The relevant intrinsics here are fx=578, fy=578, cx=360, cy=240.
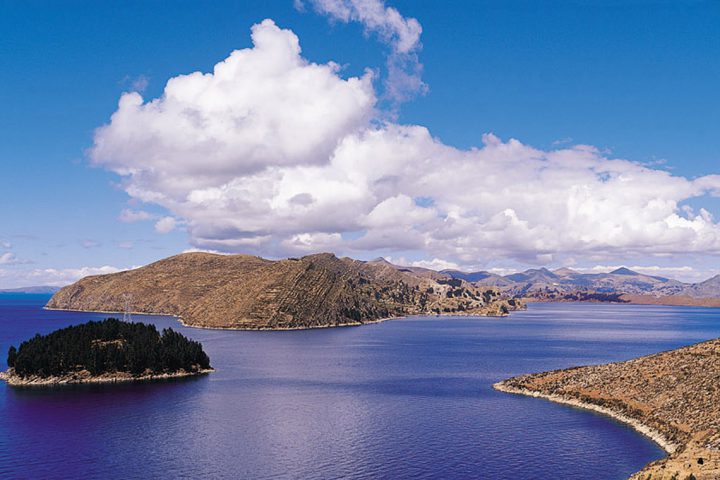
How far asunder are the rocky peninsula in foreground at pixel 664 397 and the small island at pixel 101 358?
9024 cm

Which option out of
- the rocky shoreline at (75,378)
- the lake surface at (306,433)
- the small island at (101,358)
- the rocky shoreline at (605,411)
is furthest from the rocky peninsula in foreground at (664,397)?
the rocky shoreline at (75,378)

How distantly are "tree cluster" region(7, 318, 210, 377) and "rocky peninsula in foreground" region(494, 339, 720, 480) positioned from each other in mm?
90758

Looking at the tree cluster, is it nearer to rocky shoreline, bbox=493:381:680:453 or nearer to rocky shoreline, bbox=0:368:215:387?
rocky shoreline, bbox=0:368:215:387

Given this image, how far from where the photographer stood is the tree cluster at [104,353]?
154 meters

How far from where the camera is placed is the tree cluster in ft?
504

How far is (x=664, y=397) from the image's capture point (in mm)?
108375

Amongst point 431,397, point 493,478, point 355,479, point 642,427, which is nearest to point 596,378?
point 642,427

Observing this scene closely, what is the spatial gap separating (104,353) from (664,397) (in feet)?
451

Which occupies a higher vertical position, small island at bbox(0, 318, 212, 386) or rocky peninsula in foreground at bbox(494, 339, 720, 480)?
small island at bbox(0, 318, 212, 386)

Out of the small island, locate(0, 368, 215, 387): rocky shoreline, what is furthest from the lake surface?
the small island

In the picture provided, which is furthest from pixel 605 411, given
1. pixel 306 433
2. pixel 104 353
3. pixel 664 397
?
pixel 104 353

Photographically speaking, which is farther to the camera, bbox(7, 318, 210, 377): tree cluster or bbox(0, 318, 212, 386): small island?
bbox(7, 318, 210, 377): tree cluster

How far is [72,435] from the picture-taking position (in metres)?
100

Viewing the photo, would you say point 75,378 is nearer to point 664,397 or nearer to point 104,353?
point 104,353
